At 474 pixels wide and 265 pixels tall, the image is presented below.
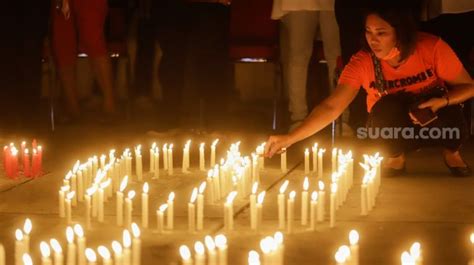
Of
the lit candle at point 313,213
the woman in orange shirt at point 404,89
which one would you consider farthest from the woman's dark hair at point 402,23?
the lit candle at point 313,213

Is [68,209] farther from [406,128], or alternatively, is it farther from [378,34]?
[406,128]

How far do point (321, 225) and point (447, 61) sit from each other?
183 centimetres

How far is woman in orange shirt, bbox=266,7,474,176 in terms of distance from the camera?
633cm

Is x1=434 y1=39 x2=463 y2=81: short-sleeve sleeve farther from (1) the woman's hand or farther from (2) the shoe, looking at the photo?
(1) the woman's hand

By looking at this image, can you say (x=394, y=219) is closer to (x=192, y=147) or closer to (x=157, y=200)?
(x=157, y=200)

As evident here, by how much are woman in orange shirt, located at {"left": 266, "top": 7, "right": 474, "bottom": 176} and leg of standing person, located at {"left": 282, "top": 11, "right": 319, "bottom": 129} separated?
194 cm

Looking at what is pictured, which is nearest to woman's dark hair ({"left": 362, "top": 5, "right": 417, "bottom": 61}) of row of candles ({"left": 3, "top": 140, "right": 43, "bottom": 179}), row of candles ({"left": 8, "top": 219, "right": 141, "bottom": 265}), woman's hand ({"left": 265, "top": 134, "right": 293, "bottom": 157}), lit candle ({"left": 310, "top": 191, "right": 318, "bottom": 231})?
woman's hand ({"left": 265, "top": 134, "right": 293, "bottom": 157})

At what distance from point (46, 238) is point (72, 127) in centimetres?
473

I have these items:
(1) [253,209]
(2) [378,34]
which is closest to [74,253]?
(1) [253,209]

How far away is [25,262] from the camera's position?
11.6 ft

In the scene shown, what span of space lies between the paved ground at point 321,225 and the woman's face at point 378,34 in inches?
32.8

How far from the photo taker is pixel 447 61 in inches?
258

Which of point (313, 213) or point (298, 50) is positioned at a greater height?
point (298, 50)

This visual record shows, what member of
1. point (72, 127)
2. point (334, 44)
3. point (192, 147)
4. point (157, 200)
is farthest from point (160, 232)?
point (72, 127)
